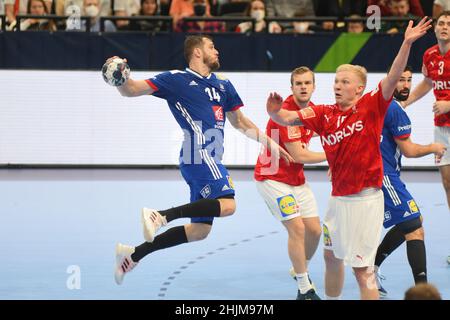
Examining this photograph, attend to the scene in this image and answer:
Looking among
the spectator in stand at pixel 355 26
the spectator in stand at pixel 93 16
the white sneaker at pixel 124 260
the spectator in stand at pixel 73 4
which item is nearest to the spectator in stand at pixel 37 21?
the spectator in stand at pixel 73 4

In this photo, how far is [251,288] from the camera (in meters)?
7.09

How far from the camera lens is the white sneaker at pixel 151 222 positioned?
640cm

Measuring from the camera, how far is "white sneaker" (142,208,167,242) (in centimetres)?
640

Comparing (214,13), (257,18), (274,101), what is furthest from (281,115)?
(214,13)

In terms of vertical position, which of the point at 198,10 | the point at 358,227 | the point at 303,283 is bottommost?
the point at 303,283

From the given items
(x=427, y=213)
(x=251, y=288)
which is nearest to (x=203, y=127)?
(x=251, y=288)

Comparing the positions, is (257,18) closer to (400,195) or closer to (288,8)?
(288,8)

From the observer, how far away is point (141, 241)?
29.3 feet

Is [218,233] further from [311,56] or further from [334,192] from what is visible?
[311,56]

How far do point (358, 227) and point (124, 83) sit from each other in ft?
7.57

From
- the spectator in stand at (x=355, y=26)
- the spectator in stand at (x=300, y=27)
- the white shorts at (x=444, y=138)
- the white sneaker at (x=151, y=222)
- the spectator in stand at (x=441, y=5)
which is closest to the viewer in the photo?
the white sneaker at (x=151, y=222)

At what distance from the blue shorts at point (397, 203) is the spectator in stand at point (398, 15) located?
8712mm

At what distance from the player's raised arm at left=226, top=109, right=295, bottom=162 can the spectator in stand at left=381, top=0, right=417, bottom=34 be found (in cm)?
813

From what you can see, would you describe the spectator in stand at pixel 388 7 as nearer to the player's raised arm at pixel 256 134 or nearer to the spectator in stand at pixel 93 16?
the spectator in stand at pixel 93 16
